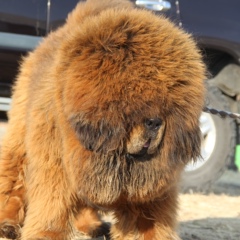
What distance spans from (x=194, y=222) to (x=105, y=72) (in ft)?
8.86

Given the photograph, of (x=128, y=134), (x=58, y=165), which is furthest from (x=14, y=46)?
(x=128, y=134)

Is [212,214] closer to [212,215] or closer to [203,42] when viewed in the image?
[212,215]

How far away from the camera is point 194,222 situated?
19.2 feet

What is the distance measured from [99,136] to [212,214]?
331 cm

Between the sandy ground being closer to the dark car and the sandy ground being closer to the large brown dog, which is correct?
the dark car

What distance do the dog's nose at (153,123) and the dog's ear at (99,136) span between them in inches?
5.5

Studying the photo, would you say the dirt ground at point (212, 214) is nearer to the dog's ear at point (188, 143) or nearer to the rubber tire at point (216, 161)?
the rubber tire at point (216, 161)

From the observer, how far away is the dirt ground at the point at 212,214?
5320 mm

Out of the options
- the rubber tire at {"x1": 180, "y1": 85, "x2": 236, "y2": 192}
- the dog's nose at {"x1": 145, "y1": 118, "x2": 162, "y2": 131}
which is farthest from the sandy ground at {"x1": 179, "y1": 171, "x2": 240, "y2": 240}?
the dog's nose at {"x1": 145, "y1": 118, "x2": 162, "y2": 131}

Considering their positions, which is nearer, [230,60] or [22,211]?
[22,211]

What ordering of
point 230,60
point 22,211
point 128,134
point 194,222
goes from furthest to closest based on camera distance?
point 230,60, point 194,222, point 22,211, point 128,134

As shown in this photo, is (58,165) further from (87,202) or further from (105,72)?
(105,72)

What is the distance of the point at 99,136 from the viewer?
3457 mm

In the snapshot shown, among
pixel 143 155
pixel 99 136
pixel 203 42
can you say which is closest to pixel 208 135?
pixel 203 42
